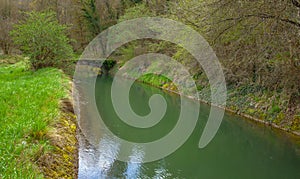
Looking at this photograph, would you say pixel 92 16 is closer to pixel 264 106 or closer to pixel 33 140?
pixel 264 106

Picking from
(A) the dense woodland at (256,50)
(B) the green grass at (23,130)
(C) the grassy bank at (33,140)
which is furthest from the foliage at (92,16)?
(C) the grassy bank at (33,140)

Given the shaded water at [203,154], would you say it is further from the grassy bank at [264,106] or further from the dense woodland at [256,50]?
the dense woodland at [256,50]

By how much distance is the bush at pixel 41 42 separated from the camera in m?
20.2

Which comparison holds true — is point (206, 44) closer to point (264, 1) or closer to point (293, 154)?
point (264, 1)

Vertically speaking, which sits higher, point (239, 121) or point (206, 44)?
point (206, 44)

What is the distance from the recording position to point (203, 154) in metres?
10.1

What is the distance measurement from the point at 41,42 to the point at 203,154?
46.9ft

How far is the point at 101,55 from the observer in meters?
40.0

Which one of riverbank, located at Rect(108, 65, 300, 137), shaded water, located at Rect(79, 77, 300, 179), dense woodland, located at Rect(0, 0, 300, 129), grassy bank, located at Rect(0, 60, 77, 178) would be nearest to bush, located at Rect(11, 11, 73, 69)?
dense woodland, located at Rect(0, 0, 300, 129)

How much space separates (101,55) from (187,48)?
2385 centimetres

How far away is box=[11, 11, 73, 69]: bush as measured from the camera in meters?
20.2

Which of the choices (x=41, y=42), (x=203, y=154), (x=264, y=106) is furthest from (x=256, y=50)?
(x=41, y=42)

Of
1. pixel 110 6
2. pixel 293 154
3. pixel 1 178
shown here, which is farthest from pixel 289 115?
pixel 110 6

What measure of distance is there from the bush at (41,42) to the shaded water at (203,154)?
851 cm
